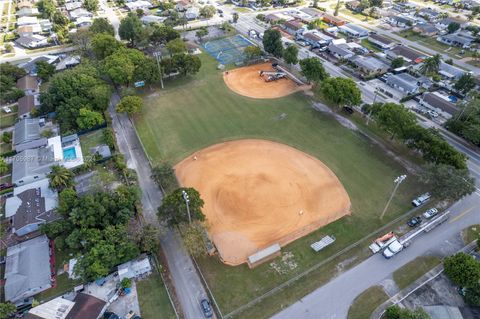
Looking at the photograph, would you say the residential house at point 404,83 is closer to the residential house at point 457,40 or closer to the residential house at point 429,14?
the residential house at point 457,40

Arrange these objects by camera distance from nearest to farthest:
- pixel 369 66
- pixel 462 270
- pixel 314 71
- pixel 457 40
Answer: pixel 462 270 → pixel 314 71 → pixel 369 66 → pixel 457 40

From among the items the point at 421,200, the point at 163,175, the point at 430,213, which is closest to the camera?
the point at 430,213

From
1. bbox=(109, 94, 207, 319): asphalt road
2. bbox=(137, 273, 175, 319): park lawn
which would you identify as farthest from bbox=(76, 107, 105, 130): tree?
bbox=(137, 273, 175, 319): park lawn

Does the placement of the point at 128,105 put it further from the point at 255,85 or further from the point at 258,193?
the point at 258,193

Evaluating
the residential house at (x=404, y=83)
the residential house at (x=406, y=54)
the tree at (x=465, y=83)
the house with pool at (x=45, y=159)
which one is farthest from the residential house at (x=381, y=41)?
the house with pool at (x=45, y=159)

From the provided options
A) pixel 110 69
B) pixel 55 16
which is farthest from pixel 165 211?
pixel 55 16

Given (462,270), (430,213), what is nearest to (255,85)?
(430,213)

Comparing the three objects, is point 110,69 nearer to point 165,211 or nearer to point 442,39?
point 165,211
